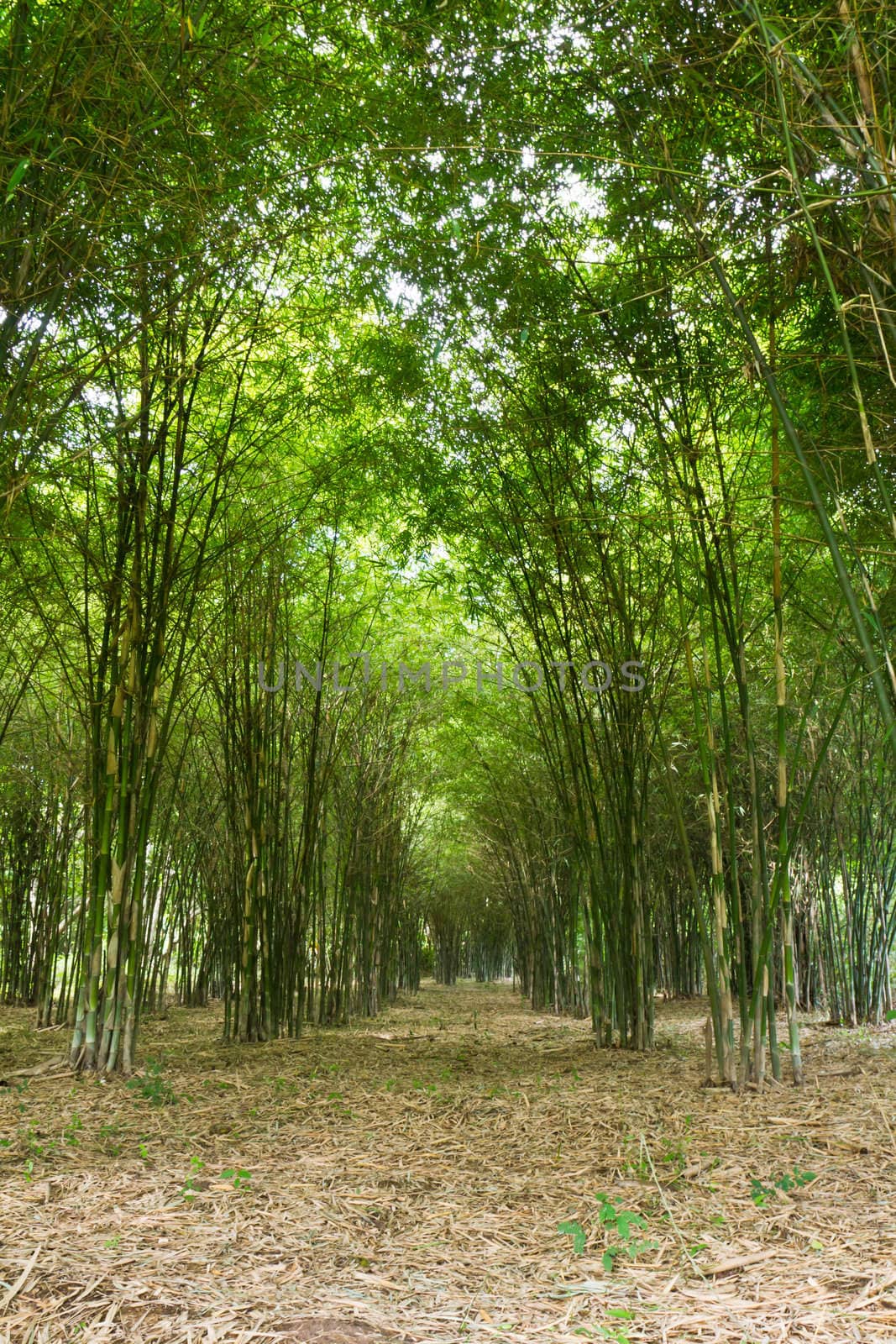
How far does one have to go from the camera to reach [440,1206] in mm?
2203

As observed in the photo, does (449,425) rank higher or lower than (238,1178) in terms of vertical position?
higher

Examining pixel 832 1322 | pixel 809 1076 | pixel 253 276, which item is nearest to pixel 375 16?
pixel 253 276

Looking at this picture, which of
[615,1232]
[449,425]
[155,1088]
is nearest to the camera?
[615,1232]

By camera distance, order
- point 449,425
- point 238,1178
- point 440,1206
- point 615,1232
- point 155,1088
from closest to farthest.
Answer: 1. point 615,1232
2. point 440,1206
3. point 238,1178
4. point 155,1088
5. point 449,425

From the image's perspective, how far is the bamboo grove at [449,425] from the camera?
6.99 ft

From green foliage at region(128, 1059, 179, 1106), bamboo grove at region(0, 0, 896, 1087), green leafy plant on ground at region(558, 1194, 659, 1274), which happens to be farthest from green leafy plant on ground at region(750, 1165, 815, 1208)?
green foliage at region(128, 1059, 179, 1106)

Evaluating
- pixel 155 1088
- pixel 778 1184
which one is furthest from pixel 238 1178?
pixel 778 1184

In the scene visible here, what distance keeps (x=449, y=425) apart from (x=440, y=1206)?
321 centimetres

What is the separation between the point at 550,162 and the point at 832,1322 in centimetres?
338

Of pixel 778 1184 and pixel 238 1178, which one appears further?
pixel 238 1178

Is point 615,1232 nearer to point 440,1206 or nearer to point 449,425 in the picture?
point 440,1206

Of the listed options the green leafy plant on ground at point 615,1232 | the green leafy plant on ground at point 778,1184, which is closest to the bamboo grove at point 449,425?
the green leafy plant on ground at point 778,1184

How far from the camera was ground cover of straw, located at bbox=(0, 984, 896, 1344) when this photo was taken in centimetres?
158

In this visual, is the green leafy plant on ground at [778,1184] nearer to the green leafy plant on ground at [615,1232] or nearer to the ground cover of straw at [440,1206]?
the ground cover of straw at [440,1206]
